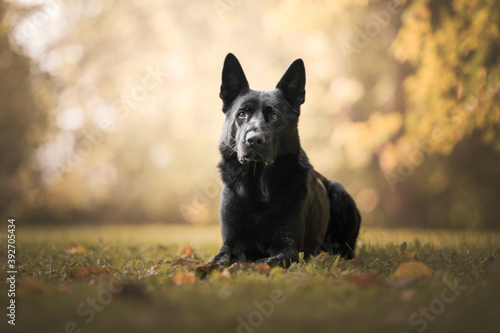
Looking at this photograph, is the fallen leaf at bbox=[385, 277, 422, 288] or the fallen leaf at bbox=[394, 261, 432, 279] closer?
the fallen leaf at bbox=[385, 277, 422, 288]

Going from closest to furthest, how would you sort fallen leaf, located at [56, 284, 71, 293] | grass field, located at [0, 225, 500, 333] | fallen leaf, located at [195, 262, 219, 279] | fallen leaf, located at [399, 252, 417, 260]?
grass field, located at [0, 225, 500, 333], fallen leaf, located at [56, 284, 71, 293], fallen leaf, located at [195, 262, 219, 279], fallen leaf, located at [399, 252, 417, 260]

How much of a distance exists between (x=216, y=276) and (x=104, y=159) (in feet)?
39.8

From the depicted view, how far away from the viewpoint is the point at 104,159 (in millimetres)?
14141

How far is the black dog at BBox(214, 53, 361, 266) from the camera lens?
142 inches

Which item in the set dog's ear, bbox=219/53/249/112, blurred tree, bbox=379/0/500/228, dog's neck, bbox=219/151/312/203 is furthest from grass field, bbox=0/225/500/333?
blurred tree, bbox=379/0/500/228

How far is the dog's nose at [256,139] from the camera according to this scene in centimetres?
342

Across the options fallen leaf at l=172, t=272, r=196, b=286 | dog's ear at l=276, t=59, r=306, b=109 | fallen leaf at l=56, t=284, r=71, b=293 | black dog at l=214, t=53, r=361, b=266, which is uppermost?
dog's ear at l=276, t=59, r=306, b=109

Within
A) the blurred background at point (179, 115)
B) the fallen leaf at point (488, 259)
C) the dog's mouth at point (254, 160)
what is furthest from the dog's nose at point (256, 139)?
the blurred background at point (179, 115)

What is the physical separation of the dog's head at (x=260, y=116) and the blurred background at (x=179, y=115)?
556 centimetres

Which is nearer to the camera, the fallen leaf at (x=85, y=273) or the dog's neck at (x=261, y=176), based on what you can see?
the fallen leaf at (x=85, y=273)

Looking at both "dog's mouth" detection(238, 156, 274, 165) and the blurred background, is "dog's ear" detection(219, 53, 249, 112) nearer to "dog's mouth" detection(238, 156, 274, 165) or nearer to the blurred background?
"dog's mouth" detection(238, 156, 274, 165)

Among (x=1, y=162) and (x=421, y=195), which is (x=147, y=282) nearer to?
(x=421, y=195)

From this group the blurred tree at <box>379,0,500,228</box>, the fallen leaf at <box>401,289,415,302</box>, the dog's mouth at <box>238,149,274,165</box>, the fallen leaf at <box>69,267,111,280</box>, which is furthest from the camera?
the blurred tree at <box>379,0,500,228</box>

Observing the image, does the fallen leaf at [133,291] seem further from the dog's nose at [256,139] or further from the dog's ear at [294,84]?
the dog's ear at [294,84]
